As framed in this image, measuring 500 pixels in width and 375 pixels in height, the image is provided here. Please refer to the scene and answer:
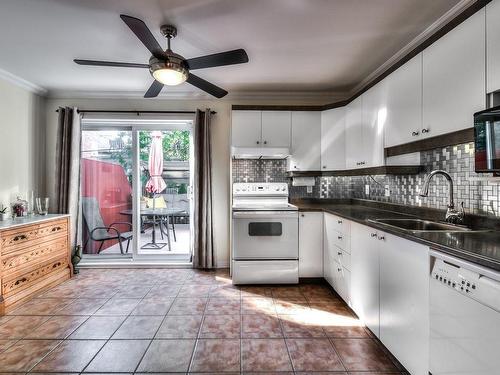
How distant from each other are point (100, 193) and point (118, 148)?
72 cm

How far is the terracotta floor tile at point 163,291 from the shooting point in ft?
9.29

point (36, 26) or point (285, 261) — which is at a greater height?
point (36, 26)

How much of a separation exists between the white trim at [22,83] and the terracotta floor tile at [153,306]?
2981mm

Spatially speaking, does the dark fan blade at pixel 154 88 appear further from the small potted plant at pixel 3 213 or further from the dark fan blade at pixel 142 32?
the small potted plant at pixel 3 213

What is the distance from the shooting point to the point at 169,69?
1.98 metres

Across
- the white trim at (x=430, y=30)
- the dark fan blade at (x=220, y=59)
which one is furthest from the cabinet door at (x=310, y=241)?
the dark fan blade at (x=220, y=59)

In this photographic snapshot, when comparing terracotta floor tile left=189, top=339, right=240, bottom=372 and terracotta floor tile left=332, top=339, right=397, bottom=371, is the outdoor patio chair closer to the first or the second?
terracotta floor tile left=189, top=339, right=240, bottom=372

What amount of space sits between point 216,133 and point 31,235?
94.4 inches

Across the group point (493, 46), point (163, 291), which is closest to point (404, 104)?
point (493, 46)

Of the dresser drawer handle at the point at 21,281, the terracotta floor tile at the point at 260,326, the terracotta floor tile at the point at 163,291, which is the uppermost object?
the dresser drawer handle at the point at 21,281

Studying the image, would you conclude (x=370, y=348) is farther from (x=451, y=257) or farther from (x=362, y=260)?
(x=451, y=257)

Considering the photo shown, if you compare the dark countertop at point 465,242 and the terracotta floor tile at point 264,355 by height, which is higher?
the dark countertop at point 465,242

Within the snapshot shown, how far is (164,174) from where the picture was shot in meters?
3.95

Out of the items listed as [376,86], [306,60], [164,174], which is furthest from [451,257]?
[164,174]
